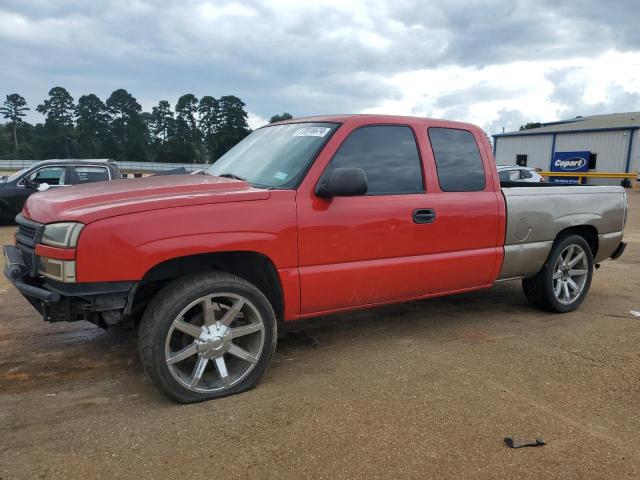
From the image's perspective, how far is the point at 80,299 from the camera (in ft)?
9.61

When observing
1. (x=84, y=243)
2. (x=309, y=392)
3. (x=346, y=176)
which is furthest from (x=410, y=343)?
(x=84, y=243)

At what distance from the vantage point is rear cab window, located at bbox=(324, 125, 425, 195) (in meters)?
3.72

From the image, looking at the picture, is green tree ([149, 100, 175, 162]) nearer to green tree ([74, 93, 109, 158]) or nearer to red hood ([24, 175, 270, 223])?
green tree ([74, 93, 109, 158])

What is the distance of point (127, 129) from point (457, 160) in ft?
230

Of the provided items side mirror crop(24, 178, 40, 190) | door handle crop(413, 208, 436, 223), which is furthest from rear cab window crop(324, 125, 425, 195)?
side mirror crop(24, 178, 40, 190)

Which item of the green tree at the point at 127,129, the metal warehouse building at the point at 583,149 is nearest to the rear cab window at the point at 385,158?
the metal warehouse building at the point at 583,149

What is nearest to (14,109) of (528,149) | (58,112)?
(58,112)

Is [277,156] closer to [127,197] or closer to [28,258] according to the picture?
[127,197]

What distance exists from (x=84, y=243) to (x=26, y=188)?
34.4 feet

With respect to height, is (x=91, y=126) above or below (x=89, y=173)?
above

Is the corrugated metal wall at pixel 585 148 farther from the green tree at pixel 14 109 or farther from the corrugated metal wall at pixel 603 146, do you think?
the green tree at pixel 14 109

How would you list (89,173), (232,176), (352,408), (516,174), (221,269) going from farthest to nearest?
1. (516,174)
2. (89,173)
3. (232,176)
4. (221,269)
5. (352,408)

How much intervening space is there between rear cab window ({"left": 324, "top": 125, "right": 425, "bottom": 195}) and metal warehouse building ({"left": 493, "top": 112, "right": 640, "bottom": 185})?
3320 cm

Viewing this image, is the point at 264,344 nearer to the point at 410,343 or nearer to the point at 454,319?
the point at 410,343
